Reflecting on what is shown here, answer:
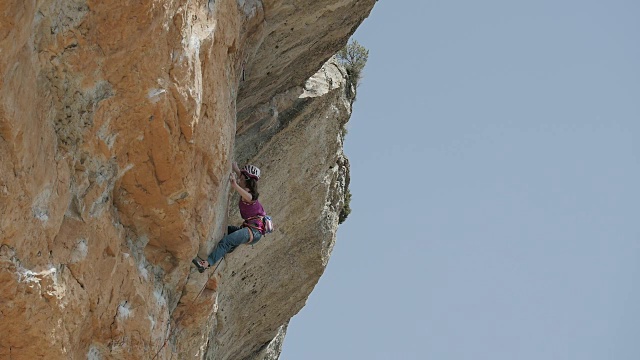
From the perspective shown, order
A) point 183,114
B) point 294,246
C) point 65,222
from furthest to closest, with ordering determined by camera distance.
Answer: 1. point 294,246
2. point 183,114
3. point 65,222

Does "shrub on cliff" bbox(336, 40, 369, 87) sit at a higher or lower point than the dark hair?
higher

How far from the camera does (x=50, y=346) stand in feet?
37.7

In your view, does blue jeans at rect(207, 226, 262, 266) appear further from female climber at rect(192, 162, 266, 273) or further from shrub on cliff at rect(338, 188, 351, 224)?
shrub on cliff at rect(338, 188, 351, 224)

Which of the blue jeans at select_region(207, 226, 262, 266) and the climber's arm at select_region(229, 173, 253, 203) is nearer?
the blue jeans at select_region(207, 226, 262, 266)

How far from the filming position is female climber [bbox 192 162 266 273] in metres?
15.2

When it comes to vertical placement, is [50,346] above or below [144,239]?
below

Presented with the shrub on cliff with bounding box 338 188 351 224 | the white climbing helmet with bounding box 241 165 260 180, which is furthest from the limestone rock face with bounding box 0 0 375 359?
the shrub on cliff with bounding box 338 188 351 224

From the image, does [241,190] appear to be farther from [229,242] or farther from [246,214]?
[229,242]

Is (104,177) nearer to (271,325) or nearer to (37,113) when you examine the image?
(37,113)

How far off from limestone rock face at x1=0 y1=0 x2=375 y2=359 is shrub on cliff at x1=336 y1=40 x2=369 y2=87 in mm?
3527

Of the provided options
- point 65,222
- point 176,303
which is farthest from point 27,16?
point 176,303

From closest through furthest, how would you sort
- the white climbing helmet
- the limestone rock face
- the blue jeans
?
1. the limestone rock face
2. the blue jeans
3. the white climbing helmet

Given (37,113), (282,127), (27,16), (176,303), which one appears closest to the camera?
(27,16)

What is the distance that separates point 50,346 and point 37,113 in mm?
2687
